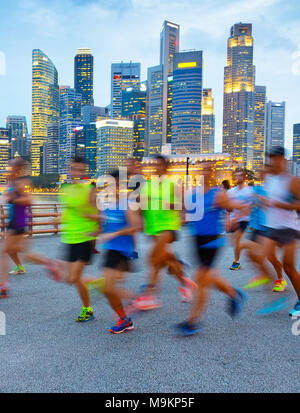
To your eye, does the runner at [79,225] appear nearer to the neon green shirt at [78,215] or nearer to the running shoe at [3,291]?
the neon green shirt at [78,215]

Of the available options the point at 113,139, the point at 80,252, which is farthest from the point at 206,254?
the point at 113,139

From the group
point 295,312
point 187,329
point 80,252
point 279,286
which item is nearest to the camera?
point 187,329

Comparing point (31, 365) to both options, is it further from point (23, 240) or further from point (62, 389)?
point (23, 240)

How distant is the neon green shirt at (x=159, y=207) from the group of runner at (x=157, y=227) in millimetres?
13

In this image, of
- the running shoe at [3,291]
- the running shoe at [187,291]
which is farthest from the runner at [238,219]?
the running shoe at [3,291]

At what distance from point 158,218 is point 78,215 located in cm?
107

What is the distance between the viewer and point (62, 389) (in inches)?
107

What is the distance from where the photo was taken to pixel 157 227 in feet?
15.2

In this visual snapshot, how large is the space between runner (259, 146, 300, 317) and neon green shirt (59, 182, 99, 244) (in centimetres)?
215

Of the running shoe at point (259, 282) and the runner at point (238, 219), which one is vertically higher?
the runner at point (238, 219)

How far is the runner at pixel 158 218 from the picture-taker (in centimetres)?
451

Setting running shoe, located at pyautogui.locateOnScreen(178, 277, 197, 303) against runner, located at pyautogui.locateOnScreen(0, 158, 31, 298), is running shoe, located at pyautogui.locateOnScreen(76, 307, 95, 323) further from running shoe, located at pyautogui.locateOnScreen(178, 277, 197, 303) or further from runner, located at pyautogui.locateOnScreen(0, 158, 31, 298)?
runner, located at pyautogui.locateOnScreen(0, 158, 31, 298)

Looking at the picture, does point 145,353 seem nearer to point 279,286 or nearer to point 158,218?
point 158,218

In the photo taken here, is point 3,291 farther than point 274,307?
Yes
